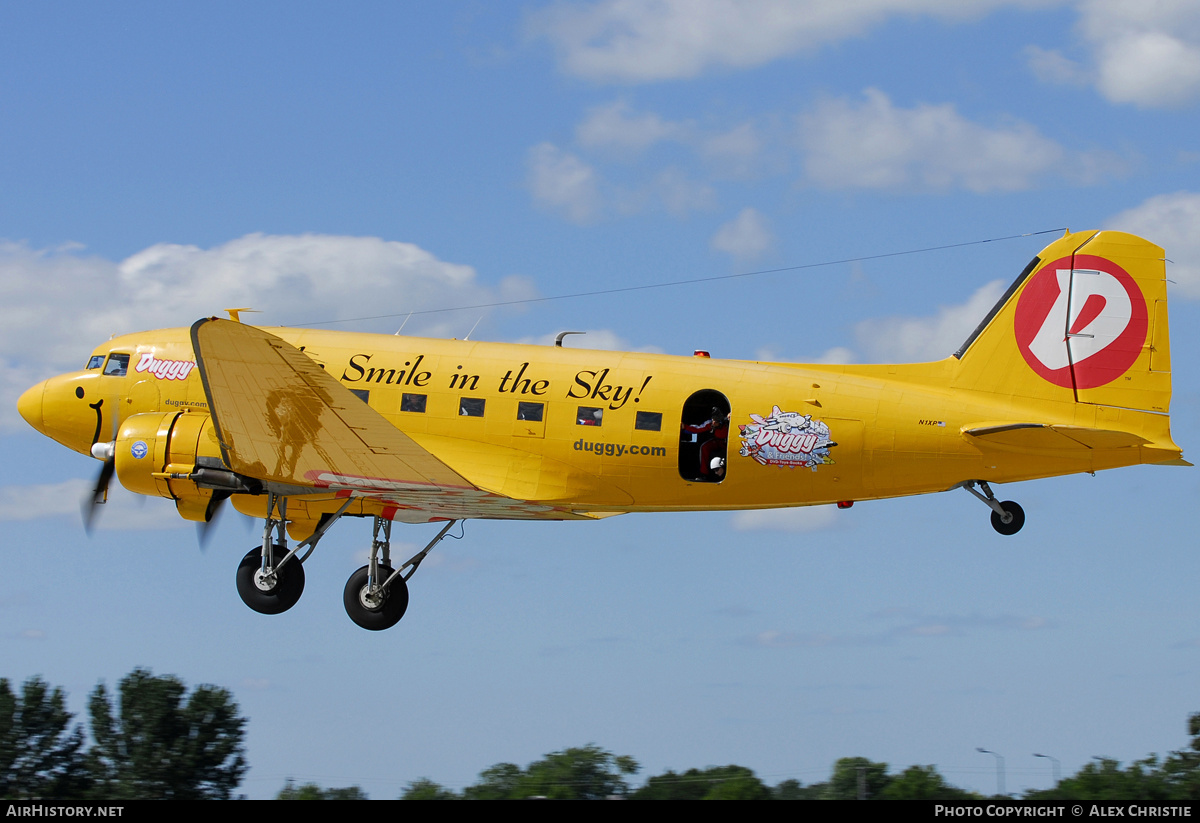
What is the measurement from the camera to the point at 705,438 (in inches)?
758

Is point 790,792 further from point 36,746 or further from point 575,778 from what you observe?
point 36,746

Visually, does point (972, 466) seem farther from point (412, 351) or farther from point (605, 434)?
point (412, 351)

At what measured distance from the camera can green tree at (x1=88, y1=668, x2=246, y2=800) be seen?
1441 inches

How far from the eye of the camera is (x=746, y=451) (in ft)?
62.0

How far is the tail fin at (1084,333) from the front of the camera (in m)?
18.5

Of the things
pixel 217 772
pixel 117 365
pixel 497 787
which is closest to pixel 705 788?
pixel 497 787

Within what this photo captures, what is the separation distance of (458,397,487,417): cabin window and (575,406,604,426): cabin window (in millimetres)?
1560

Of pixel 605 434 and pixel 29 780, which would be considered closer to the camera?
pixel 605 434

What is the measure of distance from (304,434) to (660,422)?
531 cm

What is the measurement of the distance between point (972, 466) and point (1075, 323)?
9.38 feet

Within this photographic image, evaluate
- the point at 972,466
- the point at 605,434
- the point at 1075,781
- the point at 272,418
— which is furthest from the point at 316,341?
the point at 1075,781

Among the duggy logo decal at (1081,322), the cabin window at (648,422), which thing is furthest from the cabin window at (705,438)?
the duggy logo decal at (1081,322)

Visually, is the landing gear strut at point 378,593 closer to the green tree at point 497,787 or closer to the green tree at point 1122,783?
the green tree at point 497,787

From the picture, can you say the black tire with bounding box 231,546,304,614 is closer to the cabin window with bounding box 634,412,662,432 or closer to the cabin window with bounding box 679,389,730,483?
the cabin window with bounding box 634,412,662,432
